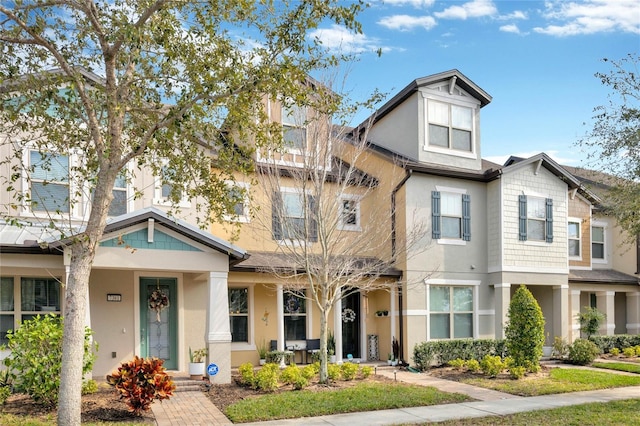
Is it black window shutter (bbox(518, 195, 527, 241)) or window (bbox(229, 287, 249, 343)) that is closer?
window (bbox(229, 287, 249, 343))

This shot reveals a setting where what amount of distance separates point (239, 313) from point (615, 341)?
46.1 ft

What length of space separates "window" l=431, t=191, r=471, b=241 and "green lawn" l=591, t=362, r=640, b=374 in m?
5.66

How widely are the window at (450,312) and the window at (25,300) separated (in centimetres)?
1085

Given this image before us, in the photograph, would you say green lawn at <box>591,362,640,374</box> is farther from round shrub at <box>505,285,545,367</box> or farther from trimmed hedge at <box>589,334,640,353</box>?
round shrub at <box>505,285,545,367</box>

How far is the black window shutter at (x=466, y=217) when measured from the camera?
61.1 feet

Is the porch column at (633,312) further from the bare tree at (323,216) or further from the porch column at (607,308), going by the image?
the bare tree at (323,216)

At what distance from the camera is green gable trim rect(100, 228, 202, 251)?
1299 centimetres

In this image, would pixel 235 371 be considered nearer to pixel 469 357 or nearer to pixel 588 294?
pixel 469 357

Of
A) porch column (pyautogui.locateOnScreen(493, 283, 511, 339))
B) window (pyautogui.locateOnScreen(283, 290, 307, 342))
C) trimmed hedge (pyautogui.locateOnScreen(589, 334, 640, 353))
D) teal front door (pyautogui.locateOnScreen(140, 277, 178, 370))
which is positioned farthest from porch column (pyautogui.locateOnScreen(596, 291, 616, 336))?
teal front door (pyautogui.locateOnScreen(140, 277, 178, 370))

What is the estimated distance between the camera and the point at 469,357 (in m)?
17.5

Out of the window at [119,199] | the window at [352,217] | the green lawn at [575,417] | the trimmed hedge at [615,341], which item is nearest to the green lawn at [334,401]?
the green lawn at [575,417]

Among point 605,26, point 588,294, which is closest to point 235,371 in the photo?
point 605,26

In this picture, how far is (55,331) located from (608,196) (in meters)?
13.0

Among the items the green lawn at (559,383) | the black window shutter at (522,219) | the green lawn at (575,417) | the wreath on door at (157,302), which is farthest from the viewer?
the black window shutter at (522,219)
